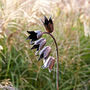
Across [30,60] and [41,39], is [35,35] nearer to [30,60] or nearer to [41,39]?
[41,39]

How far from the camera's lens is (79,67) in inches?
Result: 127

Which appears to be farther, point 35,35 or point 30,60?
point 30,60

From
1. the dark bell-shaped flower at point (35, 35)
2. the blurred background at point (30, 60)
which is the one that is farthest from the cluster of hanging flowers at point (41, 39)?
the blurred background at point (30, 60)

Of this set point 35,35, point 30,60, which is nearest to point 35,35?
point 35,35

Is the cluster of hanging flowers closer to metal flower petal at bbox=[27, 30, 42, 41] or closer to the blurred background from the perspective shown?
metal flower petal at bbox=[27, 30, 42, 41]

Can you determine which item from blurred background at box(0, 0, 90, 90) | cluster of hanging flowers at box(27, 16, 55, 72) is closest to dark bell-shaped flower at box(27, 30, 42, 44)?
cluster of hanging flowers at box(27, 16, 55, 72)

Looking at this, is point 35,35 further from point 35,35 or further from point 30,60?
point 30,60

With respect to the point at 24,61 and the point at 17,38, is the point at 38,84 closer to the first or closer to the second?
the point at 24,61

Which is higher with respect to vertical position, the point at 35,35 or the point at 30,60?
the point at 35,35

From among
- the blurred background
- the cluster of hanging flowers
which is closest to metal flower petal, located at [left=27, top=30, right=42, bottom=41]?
the cluster of hanging flowers

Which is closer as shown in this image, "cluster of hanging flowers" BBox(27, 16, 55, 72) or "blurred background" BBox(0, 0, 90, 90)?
"cluster of hanging flowers" BBox(27, 16, 55, 72)

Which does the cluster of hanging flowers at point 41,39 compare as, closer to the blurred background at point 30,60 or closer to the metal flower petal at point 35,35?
the metal flower petal at point 35,35

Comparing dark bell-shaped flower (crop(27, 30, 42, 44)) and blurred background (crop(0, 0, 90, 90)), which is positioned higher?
dark bell-shaped flower (crop(27, 30, 42, 44))

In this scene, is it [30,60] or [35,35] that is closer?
[35,35]
